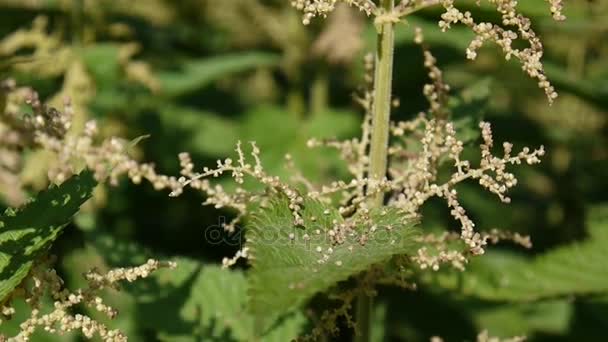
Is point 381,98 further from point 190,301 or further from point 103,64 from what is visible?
point 103,64

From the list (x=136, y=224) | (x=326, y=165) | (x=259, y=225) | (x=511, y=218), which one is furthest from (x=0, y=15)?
(x=259, y=225)

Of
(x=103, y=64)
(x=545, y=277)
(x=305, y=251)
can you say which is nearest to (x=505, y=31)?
(x=305, y=251)

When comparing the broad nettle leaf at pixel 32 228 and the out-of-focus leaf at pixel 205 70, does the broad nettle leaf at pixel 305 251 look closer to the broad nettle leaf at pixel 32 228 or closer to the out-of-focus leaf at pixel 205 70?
the broad nettle leaf at pixel 32 228

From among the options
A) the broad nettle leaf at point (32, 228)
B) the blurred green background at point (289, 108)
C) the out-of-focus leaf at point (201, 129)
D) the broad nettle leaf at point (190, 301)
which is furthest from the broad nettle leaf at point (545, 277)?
the out-of-focus leaf at point (201, 129)

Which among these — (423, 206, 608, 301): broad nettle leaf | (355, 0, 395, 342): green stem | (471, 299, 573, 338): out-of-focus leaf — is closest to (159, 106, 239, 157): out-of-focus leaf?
(471, 299, 573, 338): out-of-focus leaf

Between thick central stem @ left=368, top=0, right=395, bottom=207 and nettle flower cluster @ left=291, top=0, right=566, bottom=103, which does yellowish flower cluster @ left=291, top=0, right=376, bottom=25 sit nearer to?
nettle flower cluster @ left=291, top=0, right=566, bottom=103
